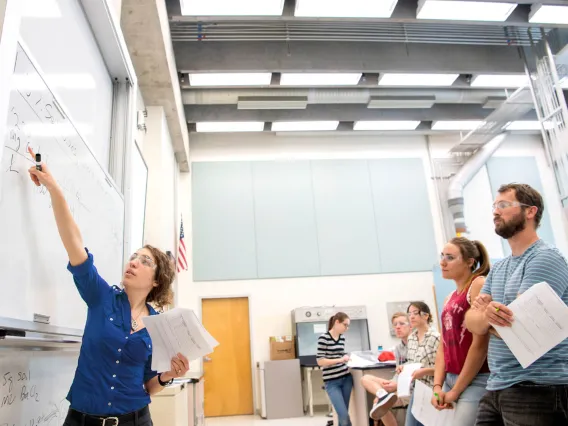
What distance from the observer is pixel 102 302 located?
149 cm

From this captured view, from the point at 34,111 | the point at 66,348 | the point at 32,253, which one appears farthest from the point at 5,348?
the point at 34,111

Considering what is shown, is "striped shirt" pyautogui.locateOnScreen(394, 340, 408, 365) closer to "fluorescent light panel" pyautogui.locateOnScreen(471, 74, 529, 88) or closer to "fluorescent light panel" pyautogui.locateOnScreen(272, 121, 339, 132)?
"fluorescent light panel" pyautogui.locateOnScreen(471, 74, 529, 88)

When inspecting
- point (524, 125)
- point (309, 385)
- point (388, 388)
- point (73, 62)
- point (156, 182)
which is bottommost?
point (309, 385)

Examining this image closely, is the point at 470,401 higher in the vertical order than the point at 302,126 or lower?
lower

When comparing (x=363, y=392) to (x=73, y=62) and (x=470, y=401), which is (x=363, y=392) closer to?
(x=470, y=401)

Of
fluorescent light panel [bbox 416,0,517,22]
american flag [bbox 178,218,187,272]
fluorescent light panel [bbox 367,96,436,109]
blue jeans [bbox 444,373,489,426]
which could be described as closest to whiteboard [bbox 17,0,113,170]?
blue jeans [bbox 444,373,489,426]

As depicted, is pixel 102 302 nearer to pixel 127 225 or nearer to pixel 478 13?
pixel 127 225

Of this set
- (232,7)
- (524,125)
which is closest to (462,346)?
(232,7)

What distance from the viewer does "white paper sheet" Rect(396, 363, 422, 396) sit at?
9.54 ft

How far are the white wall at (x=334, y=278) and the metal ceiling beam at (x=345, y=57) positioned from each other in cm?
267

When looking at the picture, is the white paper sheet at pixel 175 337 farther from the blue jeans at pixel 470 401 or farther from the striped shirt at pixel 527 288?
the blue jeans at pixel 470 401

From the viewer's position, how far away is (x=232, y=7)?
4.83 meters

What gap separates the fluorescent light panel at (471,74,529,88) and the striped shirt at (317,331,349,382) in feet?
15.2

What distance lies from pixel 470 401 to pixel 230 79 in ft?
17.5
